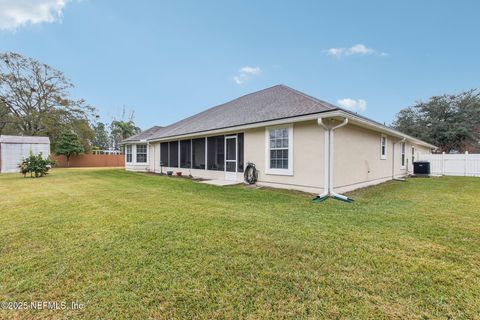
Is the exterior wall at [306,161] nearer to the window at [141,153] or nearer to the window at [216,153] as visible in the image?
the window at [216,153]

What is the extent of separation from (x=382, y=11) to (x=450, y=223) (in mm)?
10744

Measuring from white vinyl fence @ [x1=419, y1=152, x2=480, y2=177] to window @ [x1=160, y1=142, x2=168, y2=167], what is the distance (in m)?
17.0

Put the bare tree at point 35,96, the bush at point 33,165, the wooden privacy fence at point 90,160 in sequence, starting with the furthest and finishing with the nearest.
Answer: the wooden privacy fence at point 90,160 → the bare tree at point 35,96 → the bush at point 33,165

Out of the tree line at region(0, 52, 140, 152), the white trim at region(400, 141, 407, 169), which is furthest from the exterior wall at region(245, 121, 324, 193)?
the tree line at region(0, 52, 140, 152)

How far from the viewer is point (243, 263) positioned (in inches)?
104

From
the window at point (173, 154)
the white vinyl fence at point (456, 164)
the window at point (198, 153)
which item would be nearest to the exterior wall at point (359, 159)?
the white vinyl fence at point (456, 164)

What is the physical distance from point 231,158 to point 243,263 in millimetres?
7429

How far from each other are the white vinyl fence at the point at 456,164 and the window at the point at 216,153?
13.9 m

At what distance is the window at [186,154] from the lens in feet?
40.7

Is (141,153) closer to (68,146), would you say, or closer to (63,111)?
(68,146)

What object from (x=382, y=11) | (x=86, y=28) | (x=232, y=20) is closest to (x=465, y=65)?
(x=382, y=11)

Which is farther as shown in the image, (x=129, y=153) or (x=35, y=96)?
(x=35, y=96)

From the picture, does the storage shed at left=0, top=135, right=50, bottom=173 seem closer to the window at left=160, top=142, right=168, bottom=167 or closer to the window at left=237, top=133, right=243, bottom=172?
the window at left=160, top=142, right=168, bottom=167

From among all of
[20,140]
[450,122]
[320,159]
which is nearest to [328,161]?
[320,159]
